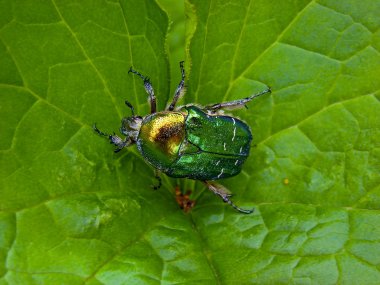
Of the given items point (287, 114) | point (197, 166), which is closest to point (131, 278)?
point (197, 166)

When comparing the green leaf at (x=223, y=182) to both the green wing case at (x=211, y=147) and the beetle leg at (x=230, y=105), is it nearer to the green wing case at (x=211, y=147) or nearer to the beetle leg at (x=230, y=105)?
the beetle leg at (x=230, y=105)

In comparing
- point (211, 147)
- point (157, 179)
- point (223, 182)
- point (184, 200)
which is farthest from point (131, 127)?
point (223, 182)

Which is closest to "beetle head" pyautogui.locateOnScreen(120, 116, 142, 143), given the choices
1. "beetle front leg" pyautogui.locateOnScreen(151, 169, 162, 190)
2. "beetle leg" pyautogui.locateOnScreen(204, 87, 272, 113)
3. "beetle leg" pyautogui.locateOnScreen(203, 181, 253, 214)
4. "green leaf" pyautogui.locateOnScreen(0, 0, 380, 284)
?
"green leaf" pyautogui.locateOnScreen(0, 0, 380, 284)

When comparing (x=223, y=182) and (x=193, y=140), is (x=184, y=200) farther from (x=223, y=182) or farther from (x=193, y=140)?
(x=193, y=140)

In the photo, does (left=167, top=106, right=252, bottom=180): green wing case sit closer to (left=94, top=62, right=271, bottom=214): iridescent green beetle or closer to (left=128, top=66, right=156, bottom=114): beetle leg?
(left=94, top=62, right=271, bottom=214): iridescent green beetle

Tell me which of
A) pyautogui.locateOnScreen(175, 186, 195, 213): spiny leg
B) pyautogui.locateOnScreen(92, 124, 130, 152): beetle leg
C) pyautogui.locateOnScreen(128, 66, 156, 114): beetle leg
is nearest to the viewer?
pyautogui.locateOnScreen(92, 124, 130, 152): beetle leg
